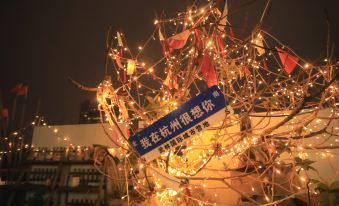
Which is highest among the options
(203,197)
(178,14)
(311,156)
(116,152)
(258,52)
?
(178,14)

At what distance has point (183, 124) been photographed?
7.43ft

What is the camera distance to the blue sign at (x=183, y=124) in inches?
87.2

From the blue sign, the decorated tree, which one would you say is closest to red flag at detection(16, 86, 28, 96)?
the decorated tree

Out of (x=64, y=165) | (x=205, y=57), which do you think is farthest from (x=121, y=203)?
(x=205, y=57)

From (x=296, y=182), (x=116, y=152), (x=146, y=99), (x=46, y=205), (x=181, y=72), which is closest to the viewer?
(x=181, y=72)

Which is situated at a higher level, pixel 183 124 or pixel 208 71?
pixel 208 71

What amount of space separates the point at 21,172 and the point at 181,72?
21.1 ft

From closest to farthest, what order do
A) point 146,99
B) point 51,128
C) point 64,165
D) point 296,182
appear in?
point 146,99 → point 296,182 → point 64,165 → point 51,128

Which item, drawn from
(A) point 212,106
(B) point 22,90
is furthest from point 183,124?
(B) point 22,90

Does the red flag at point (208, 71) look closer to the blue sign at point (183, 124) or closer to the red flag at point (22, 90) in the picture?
the blue sign at point (183, 124)

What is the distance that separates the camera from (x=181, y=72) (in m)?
3.66

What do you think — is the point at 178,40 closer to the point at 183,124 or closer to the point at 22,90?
the point at 183,124

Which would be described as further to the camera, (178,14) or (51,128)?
(51,128)

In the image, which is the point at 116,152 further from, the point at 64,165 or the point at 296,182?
the point at 296,182
